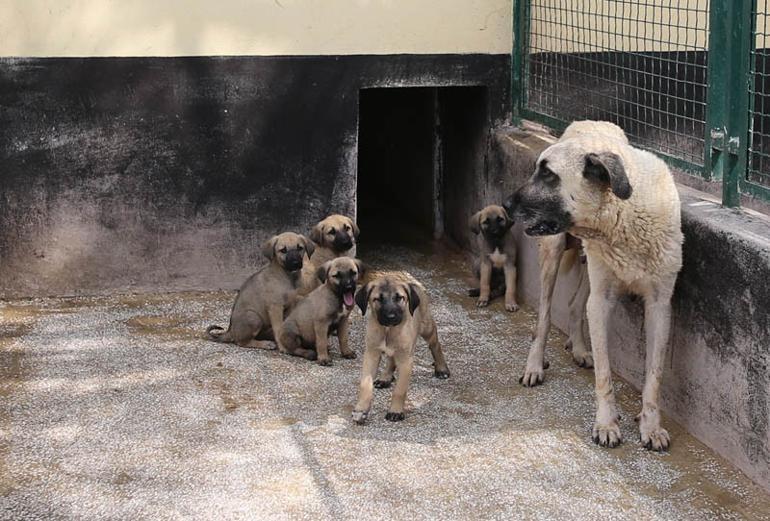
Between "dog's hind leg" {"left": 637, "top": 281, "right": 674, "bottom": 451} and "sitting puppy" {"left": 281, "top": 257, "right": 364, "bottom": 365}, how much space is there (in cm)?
203

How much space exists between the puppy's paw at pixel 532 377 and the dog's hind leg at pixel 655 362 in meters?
1.07

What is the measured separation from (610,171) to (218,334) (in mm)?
3262

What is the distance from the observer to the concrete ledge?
5469 mm

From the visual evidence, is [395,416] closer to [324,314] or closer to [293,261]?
[324,314]

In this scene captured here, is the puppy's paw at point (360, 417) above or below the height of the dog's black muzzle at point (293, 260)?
below

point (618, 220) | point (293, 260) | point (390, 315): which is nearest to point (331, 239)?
point (293, 260)

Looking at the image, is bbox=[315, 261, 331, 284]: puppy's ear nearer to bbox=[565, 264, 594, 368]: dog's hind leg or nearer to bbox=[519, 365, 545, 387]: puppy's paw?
bbox=[519, 365, 545, 387]: puppy's paw

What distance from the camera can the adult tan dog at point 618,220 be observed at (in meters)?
5.81

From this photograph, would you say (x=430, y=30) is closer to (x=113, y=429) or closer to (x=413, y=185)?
(x=413, y=185)

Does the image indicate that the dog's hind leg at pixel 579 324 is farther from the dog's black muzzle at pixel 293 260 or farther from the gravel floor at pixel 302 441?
the dog's black muzzle at pixel 293 260

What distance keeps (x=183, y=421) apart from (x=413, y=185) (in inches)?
212

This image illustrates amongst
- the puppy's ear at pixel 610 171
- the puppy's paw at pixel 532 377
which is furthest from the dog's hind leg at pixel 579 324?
the puppy's ear at pixel 610 171

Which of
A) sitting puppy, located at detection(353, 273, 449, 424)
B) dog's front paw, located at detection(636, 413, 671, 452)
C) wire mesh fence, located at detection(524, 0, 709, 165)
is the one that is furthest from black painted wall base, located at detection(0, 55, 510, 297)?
dog's front paw, located at detection(636, 413, 671, 452)

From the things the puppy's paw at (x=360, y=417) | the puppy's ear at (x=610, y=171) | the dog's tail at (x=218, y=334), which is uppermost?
the puppy's ear at (x=610, y=171)
